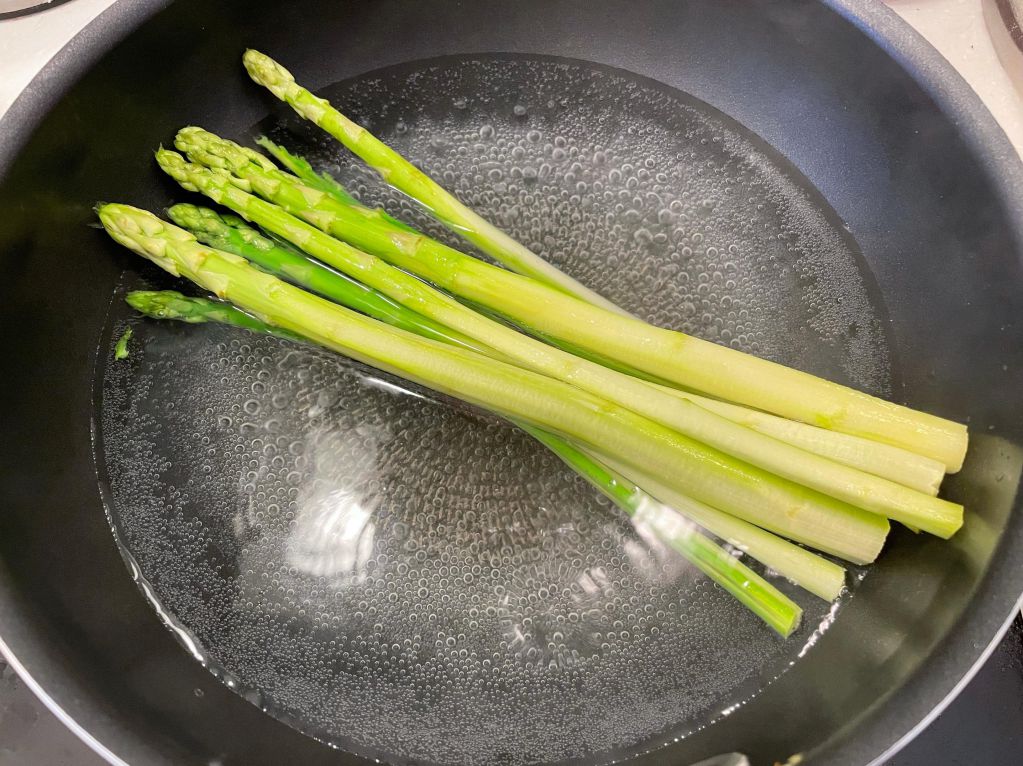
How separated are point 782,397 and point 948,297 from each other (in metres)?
0.33

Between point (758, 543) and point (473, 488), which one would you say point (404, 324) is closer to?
point (473, 488)

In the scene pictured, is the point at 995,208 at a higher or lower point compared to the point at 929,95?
lower

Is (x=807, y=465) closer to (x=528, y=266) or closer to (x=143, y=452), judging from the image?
(x=528, y=266)

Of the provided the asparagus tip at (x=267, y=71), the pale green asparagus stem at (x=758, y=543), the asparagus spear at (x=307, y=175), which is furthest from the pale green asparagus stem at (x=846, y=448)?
the asparagus tip at (x=267, y=71)

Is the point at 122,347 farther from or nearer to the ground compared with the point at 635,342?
nearer to the ground

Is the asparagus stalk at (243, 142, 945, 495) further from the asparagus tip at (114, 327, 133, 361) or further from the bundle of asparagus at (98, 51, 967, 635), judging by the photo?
the asparagus tip at (114, 327, 133, 361)

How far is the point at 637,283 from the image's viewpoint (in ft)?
3.75

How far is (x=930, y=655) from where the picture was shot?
2.61ft

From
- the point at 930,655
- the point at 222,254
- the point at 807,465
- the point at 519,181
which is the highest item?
the point at 519,181

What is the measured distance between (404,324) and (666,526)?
0.49 meters

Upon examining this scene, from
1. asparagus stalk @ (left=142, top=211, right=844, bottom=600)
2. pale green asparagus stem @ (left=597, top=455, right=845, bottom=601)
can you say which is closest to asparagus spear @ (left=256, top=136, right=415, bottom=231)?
asparagus stalk @ (left=142, top=211, right=844, bottom=600)

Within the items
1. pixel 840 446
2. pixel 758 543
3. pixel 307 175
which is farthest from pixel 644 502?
pixel 307 175

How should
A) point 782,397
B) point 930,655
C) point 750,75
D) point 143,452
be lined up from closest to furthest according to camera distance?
1. point 930,655
2. point 782,397
3. point 143,452
4. point 750,75

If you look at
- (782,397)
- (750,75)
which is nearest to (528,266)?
(782,397)
